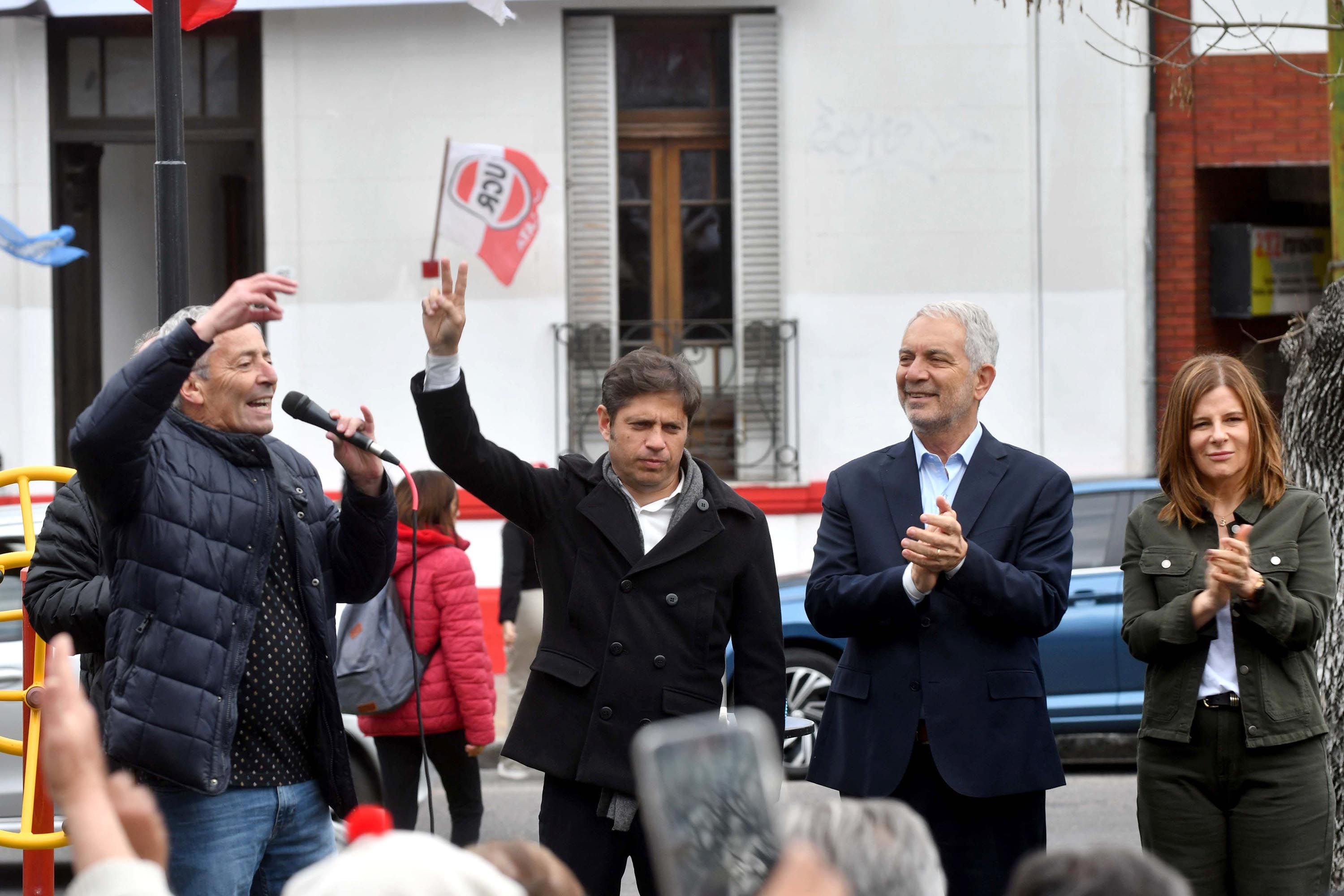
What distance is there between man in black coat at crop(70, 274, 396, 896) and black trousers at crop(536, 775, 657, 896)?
55cm

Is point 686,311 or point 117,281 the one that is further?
point 117,281

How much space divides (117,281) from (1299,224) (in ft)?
33.2

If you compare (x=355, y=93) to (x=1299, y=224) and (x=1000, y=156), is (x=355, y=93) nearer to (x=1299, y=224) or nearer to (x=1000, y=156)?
(x=1000, y=156)

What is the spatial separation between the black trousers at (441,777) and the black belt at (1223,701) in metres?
3.61

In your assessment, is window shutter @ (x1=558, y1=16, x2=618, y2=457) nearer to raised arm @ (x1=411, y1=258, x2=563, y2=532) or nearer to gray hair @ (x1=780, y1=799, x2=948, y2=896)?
raised arm @ (x1=411, y1=258, x2=563, y2=532)

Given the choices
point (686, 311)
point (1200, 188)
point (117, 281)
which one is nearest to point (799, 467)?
point (686, 311)

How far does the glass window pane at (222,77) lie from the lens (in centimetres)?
1244

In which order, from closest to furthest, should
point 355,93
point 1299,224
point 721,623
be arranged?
point 721,623 → point 355,93 → point 1299,224

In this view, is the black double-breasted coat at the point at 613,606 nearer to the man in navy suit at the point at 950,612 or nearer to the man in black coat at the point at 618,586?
the man in black coat at the point at 618,586

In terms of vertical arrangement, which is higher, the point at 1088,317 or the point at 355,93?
the point at 355,93

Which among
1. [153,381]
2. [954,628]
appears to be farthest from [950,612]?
[153,381]

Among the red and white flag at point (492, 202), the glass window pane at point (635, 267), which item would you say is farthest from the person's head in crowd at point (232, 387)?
the glass window pane at point (635, 267)

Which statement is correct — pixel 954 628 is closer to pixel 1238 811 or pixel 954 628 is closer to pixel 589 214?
pixel 1238 811

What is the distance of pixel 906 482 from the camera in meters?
4.24
